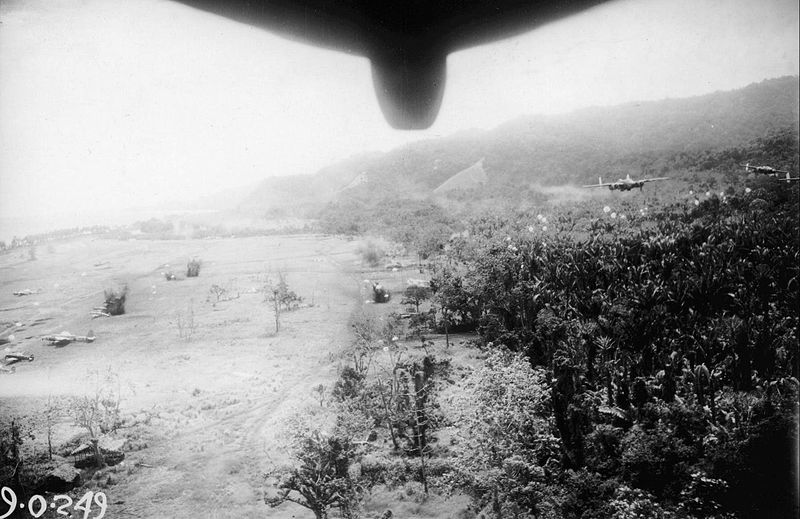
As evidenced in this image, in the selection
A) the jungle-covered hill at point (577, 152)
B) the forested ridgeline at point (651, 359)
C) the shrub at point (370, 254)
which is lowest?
the forested ridgeline at point (651, 359)

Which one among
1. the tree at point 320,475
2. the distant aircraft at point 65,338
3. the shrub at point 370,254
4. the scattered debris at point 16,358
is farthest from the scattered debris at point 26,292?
the shrub at point 370,254

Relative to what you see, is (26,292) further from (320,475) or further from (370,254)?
(370,254)

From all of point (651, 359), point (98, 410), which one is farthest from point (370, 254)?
point (651, 359)

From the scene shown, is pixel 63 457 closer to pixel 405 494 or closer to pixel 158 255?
pixel 405 494

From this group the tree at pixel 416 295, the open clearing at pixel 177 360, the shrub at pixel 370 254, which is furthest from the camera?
the shrub at pixel 370 254

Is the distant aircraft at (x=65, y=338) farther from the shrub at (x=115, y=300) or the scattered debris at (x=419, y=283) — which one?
the scattered debris at (x=419, y=283)

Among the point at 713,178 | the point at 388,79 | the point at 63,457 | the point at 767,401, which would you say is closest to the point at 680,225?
the point at 713,178

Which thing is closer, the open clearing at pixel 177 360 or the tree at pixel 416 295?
the open clearing at pixel 177 360

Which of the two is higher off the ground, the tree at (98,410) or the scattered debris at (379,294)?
the scattered debris at (379,294)

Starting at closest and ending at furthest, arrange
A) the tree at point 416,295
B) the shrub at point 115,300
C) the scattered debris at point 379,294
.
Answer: the shrub at point 115,300, the tree at point 416,295, the scattered debris at point 379,294
